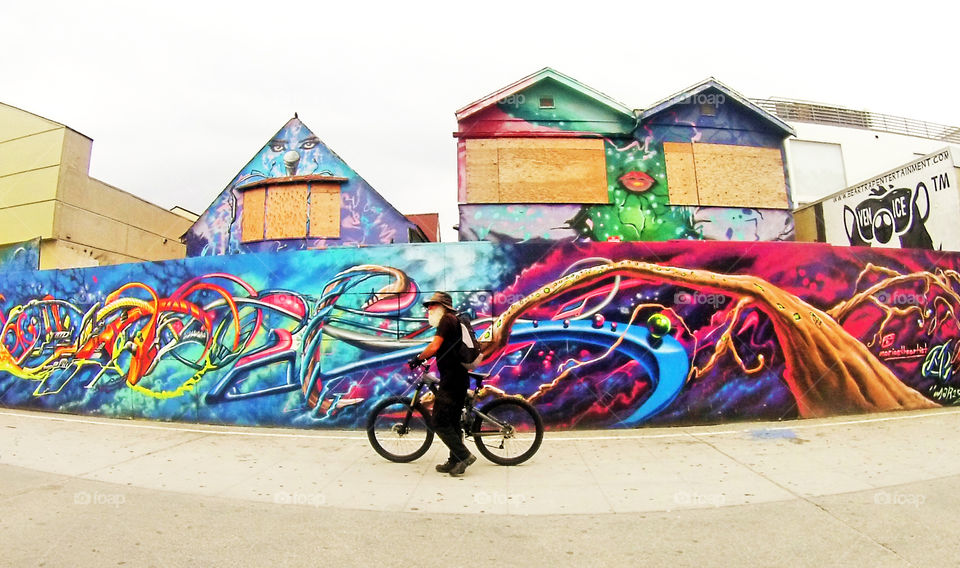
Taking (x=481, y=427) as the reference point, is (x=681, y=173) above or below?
above

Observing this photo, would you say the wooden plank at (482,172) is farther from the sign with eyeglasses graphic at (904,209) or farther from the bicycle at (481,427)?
the sign with eyeglasses graphic at (904,209)

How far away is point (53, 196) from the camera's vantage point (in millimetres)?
13281

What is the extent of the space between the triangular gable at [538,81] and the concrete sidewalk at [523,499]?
785cm

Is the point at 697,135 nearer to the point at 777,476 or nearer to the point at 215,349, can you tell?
the point at 777,476

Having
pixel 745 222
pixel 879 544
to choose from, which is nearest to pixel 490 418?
pixel 879 544

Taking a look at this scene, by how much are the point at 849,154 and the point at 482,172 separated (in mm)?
19811

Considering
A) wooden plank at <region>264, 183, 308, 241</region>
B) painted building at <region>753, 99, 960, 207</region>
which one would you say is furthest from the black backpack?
painted building at <region>753, 99, 960, 207</region>

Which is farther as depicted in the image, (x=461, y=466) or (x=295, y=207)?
(x=295, y=207)

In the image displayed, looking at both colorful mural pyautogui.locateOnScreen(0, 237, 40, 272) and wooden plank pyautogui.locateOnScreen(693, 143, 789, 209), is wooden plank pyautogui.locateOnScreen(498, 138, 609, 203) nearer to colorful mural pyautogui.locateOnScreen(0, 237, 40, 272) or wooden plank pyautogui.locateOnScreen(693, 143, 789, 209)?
wooden plank pyautogui.locateOnScreen(693, 143, 789, 209)

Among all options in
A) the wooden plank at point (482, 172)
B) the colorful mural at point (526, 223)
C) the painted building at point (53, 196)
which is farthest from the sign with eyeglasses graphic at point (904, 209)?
the painted building at point (53, 196)

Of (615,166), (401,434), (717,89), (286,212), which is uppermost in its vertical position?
(717,89)

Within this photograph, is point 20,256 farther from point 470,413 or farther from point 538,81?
point 470,413

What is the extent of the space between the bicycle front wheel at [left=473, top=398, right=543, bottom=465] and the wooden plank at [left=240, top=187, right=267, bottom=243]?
9.82 metres

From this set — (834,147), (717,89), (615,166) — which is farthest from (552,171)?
(834,147)
